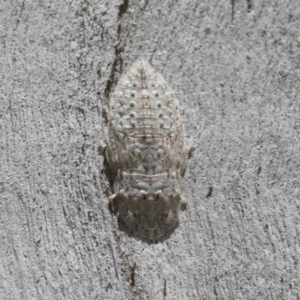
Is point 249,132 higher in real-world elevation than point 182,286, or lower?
higher

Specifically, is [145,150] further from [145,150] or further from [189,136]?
[189,136]

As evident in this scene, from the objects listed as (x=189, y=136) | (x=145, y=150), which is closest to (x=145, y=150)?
(x=145, y=150)

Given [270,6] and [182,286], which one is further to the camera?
[270,6]

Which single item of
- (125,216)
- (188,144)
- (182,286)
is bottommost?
(182,286)

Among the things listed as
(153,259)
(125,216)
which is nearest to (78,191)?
(125,216)

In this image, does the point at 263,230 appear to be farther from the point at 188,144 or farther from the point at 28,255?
the point at 28,255
